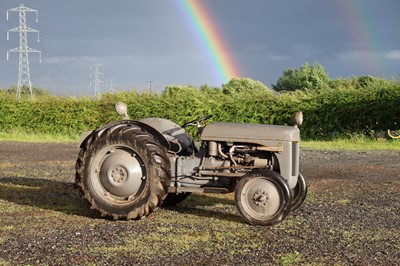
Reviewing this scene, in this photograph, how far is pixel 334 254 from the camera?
605 centimetres

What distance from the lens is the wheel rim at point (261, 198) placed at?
24.6ft

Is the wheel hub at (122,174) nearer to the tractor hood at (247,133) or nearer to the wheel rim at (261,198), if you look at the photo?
the tractor hood at (247,133)

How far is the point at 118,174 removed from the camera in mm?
7902

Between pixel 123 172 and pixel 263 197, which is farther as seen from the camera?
pixel 123 172

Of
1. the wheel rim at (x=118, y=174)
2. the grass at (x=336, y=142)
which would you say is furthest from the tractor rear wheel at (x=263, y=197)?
the grass at (x=336, y=142)

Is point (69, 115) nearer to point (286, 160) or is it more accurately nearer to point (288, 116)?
point (288, 116)

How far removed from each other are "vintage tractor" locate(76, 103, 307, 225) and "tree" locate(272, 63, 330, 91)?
50.8 meters

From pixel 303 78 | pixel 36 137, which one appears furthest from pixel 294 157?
pixel 303 78

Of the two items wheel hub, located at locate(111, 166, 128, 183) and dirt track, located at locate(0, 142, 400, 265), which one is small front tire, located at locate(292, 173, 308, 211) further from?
wheel hub, located at locate(111, 166, 128, 183)

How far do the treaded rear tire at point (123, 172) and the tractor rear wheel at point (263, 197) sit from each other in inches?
41.2

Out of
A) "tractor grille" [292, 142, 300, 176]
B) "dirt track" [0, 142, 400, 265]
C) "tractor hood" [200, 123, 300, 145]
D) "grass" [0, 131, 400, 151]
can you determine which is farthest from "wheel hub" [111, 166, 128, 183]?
"grass" [0, 131, 400, 151]

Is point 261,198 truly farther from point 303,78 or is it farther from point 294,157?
point 303,78

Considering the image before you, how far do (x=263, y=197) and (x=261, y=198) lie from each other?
30mm

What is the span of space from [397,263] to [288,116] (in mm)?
20831
